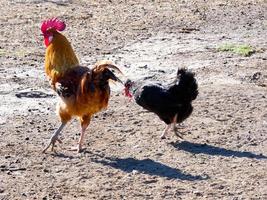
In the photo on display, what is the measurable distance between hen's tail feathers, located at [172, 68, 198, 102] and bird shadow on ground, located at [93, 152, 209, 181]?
0.95 metres

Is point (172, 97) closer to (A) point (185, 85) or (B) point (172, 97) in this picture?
(B) point (172, 97)

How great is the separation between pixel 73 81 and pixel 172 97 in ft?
3.90

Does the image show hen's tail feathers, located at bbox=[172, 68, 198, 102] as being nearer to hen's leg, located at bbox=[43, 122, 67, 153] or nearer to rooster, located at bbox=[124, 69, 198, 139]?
rooster, located at bbox=[124, 69, 198, 139]

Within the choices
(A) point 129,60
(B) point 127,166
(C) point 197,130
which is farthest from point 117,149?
A: (A) point 129,60

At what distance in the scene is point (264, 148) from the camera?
8.80m

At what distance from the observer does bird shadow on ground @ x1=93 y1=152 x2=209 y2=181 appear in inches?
314

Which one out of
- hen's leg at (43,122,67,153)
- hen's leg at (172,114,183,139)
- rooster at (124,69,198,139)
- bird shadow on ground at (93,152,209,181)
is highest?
rooster at (124,69,198,139)

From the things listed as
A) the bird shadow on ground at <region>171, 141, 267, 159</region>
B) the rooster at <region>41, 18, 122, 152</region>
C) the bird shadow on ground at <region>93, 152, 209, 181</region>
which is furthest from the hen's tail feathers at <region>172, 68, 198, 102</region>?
the bird shadow on ground at <region>93, 152, 209, 181</region>

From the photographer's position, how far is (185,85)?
883cm

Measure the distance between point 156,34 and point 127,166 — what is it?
20.4 ft

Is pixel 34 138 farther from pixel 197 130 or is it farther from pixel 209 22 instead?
pixel 209 22

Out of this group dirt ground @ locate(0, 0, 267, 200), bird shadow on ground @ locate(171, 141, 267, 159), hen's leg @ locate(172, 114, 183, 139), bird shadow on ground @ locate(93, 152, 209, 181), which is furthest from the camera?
hen's leg @ locate(172, 114, 183, 139)

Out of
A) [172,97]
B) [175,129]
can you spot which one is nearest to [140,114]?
[175,129]

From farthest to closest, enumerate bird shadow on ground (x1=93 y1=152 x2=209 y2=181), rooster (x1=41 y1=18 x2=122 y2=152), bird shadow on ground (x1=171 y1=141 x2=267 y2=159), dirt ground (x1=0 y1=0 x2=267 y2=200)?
bird shadow on ground (x1=171 y1=141 x2=267 y2=159)
rooster (x1=41 y1=18 x2=122 y2=152)
bird shadow on ground (x1=93 y1=152 x2=209 y2=181)
dirt ground (x1=0 y1=0 x2=267 y2=200)
